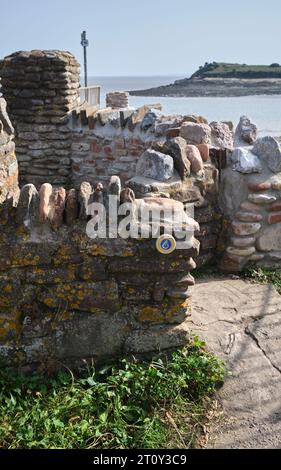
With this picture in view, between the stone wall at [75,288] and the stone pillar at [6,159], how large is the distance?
2.43 ft

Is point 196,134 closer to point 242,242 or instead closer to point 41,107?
point 242,242

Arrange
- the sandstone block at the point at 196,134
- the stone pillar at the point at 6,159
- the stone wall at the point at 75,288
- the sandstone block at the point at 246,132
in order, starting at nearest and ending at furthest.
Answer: the stone wall at the point at 75,288
the stone pillar at the point at 6,159
the sandstone block at the point at 196,134
the sandstone block at the point at 246,132

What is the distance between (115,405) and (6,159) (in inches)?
72.9

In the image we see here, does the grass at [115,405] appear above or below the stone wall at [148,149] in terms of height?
below

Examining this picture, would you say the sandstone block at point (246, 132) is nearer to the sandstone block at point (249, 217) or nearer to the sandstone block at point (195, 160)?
the sandstone block at point (195, 160)

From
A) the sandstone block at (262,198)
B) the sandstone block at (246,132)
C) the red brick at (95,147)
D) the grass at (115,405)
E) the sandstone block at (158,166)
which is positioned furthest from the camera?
the red brick at (95,147)

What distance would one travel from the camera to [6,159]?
134 inches

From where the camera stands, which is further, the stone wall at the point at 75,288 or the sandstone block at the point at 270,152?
the sandstone block at the point at 270,152

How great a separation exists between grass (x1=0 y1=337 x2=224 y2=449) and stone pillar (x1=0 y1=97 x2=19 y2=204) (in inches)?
48.7

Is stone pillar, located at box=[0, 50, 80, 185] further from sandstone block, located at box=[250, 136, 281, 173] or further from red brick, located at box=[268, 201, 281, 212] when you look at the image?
red brick, located at box=[268, 201, 281, 212]

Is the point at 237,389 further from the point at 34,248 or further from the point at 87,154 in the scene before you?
the point at 87,154

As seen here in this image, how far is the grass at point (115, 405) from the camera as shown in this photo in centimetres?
226

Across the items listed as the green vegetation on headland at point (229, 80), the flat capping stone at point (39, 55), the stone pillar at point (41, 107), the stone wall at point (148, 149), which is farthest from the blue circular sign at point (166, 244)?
the green vegetation on headland at point (229, 80)

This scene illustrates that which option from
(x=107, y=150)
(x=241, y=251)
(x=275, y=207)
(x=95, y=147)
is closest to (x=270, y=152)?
(x=275, y=207)
